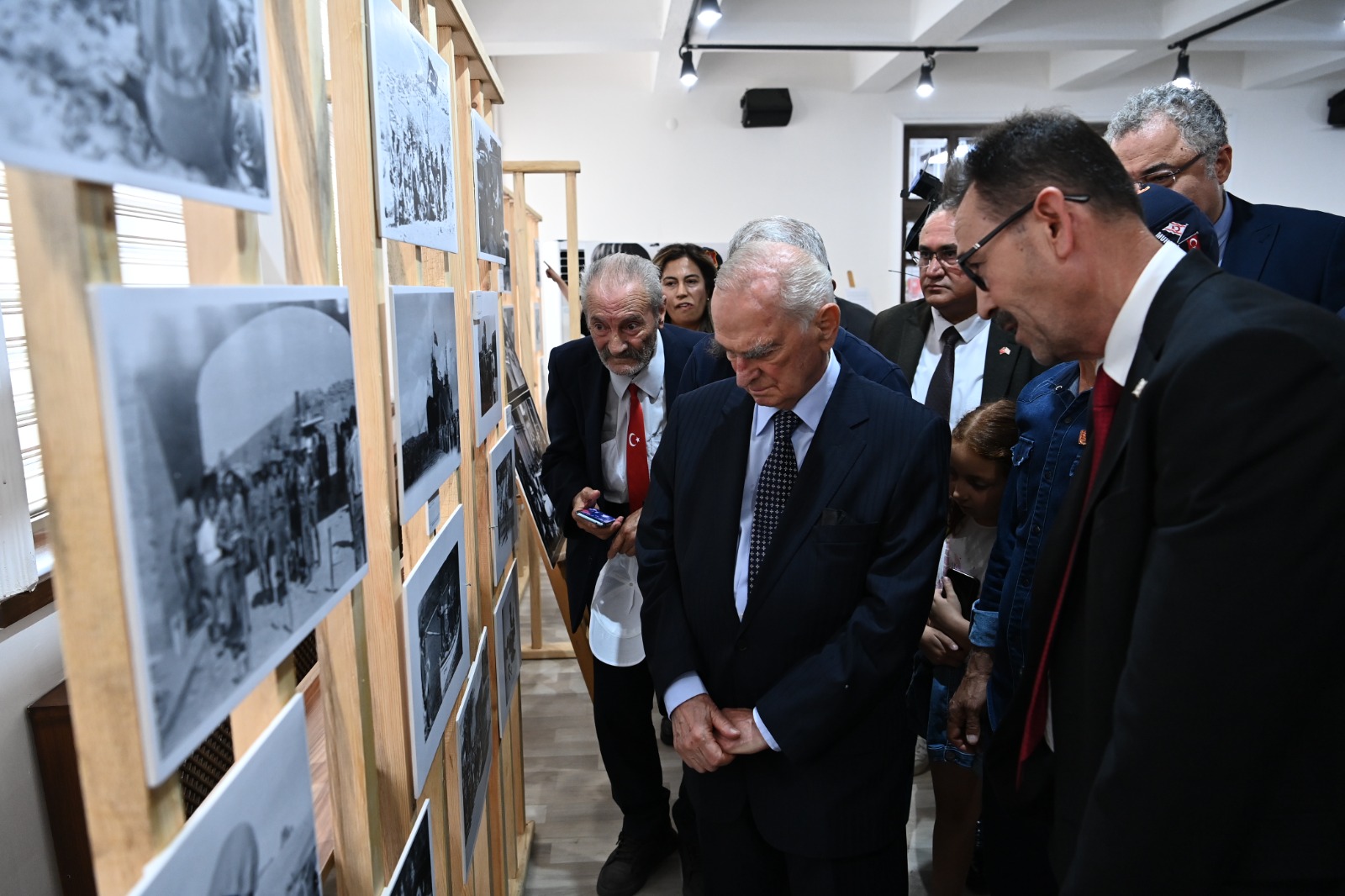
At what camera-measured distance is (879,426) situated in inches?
65.4

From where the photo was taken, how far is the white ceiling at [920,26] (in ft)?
19.1

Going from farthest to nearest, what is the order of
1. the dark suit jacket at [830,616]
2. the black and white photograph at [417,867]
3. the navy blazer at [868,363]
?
the navy blazer at [868,363]
the dark suit jacket at [830,616]
the black and white photograph at [417,867]

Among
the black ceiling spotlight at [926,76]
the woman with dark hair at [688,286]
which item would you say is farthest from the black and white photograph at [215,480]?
the black ceiling spotlight at [926,76]

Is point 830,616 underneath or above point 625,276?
underneath

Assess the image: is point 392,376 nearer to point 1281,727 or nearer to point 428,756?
point 428,756

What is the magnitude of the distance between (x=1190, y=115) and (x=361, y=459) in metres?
2.18

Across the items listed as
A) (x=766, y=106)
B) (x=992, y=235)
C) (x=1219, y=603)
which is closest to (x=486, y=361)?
(x=992, y=235)

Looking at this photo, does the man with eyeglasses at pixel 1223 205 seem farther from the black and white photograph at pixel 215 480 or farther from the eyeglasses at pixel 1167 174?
the black and white photograph at pixel 215 480

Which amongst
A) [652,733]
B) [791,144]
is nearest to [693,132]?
[791,144]

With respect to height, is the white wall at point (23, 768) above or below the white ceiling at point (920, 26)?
below

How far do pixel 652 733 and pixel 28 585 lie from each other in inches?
66.8

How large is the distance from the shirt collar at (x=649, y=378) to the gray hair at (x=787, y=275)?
0.85 m

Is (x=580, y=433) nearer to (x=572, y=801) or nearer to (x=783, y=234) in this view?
(x=783, y=234)

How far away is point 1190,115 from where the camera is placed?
6.90ft
